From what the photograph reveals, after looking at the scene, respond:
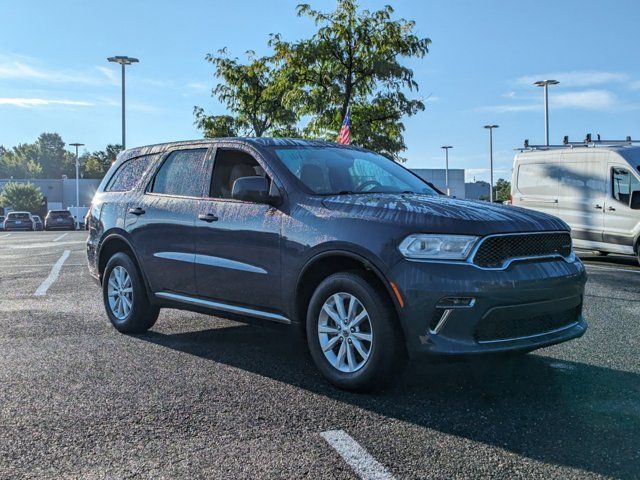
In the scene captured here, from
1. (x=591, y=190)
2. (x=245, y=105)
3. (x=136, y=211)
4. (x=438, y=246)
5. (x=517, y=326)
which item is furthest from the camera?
(x=245, y=105)

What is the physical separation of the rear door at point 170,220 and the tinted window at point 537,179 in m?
→ 10.2

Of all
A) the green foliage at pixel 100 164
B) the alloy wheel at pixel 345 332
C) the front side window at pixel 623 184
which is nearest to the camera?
the alloy wheel at pixel 345 332

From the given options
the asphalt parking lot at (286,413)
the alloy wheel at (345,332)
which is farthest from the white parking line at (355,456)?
the alloy wheel at (345,332)

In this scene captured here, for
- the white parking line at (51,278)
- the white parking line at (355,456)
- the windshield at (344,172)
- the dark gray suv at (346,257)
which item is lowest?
the white parking line at (355,456)

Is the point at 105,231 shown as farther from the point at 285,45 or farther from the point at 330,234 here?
the point at 285,45

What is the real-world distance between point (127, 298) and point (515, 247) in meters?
3.77

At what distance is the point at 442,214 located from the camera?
417cm

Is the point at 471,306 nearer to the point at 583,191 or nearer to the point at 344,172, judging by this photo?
the point at 344,172

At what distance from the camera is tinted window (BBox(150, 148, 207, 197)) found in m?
5.80

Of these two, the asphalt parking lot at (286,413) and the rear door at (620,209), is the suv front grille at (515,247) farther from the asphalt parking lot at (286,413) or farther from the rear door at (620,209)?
the rear door at (620,209)

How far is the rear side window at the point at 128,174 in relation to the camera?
658 cm

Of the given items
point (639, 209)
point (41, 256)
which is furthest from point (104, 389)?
point (41, 256)

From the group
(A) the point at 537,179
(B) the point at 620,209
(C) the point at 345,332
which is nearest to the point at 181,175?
(C) the point at 345,332

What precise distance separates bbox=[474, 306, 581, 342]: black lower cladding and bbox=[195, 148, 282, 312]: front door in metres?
1.48
